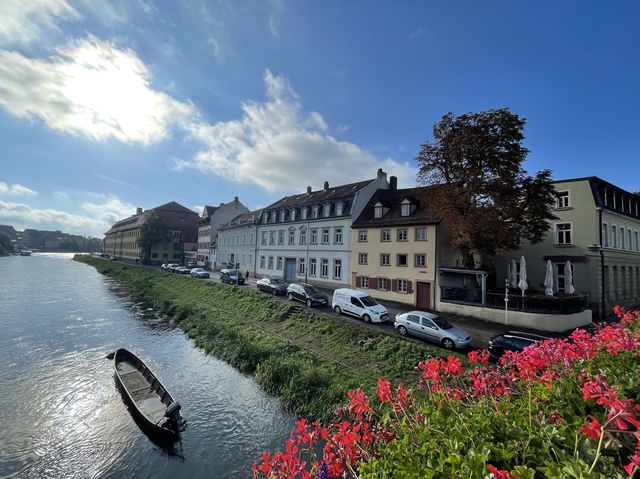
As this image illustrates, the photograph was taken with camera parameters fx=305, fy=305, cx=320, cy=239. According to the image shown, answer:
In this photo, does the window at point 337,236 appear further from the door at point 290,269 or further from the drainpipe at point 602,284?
the drainpipe at point 602,284

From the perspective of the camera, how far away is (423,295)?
25.3 metres

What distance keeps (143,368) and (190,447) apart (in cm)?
653

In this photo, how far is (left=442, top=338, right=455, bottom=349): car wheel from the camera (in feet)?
53.0

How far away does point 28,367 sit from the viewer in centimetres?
1706

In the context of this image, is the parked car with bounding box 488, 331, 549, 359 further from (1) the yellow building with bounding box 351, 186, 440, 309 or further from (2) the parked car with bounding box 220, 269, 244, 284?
(2) the parked car with bounding box 220, 269, 244, 284

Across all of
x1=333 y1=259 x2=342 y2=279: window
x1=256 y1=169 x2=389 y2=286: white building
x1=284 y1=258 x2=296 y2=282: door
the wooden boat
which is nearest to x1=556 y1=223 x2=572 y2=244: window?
x1=256 y1=169 x2=389 y2=286: white building

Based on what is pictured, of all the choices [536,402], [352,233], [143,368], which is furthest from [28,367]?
[352,233]

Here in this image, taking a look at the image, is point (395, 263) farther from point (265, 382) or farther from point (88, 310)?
point (88, 310)

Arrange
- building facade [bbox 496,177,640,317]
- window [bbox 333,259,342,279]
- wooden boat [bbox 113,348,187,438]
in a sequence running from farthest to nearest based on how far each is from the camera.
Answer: window [bbox 333,259,342,279], building facade [bbox 496,177,640,317], wooden boat [bbox 113,348,187,438]

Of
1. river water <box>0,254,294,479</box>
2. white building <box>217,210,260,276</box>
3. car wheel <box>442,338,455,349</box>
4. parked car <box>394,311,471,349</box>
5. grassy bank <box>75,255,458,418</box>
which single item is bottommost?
river water <box>0,254,294,479</box>

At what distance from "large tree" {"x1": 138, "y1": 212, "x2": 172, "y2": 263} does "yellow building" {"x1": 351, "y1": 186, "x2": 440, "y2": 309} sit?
5587 centimetres

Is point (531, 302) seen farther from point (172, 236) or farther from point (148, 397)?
point (172, 236)

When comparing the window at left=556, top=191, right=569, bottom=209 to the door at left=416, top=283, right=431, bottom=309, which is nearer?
the door at left=416, top=283, right=431, bottom=309

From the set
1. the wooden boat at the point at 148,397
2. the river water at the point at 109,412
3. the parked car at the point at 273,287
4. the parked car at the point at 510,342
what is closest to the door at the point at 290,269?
the parked car at the point at 273,287
